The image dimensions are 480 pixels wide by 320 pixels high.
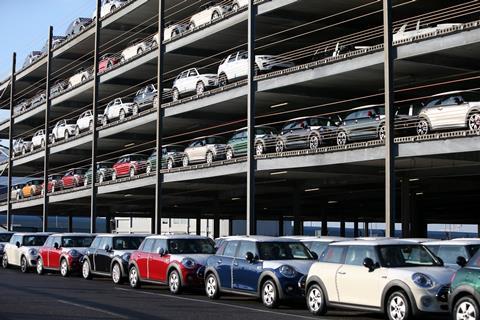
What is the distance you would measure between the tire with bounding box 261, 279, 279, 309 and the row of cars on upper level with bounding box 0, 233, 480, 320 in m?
0.02

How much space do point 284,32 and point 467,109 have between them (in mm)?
13918

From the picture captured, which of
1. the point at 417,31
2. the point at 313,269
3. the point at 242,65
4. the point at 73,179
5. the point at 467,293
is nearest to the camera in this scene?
the point at 467,293

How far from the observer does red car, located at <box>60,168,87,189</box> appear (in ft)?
159

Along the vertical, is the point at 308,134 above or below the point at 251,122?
below

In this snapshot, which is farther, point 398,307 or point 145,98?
point 145,98

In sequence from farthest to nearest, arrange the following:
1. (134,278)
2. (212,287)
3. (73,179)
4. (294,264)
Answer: (73,179) → (134,278) → (212,287) → (294,264)

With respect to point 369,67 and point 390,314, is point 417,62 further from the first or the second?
point 390,314

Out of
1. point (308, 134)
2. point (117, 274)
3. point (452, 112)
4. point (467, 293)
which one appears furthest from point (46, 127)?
point (467, 293)

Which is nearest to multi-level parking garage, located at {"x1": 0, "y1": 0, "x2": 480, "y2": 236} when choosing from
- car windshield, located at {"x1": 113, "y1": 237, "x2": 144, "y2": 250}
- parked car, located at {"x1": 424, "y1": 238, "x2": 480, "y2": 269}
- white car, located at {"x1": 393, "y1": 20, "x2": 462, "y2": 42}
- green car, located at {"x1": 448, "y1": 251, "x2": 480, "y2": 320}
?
white car, located at {"x1": 393, "y1": 20, "x2": 462, "y2": 42}

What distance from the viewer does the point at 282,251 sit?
1784cm

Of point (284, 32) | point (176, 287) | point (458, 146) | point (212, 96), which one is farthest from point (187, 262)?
point (284, 32)

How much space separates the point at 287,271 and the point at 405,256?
10.2 ft

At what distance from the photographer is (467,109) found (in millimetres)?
22906

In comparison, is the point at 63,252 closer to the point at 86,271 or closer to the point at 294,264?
the point at 86,271
